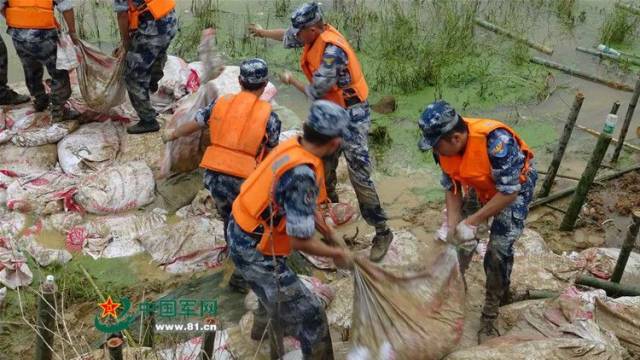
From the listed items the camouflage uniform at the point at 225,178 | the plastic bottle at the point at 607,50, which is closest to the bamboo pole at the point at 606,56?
the plastic bottle at the point at 607,50

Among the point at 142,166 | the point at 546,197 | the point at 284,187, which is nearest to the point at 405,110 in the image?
the point at 546,197

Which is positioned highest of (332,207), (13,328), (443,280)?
(443,280)

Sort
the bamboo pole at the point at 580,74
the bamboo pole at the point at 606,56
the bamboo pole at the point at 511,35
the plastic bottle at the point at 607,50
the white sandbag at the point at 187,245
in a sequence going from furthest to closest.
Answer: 1. the bamboo pole at the point at 511,35
2. the plastic bottle at the point at 607,50
3. the bamboo pole at the point at 606,56
4. the bamboo pole at the point at 580,74
5. the white sandbag at the point at 187,245

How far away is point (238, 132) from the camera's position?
A: 351 centimetres

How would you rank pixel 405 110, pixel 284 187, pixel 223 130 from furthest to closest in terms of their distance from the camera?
pixel 405 110
pixel 223 130
pixel 284 187

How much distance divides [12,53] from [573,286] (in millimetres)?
5921

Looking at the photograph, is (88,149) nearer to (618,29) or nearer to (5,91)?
(5,91)

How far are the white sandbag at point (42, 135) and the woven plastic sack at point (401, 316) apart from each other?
124 inches

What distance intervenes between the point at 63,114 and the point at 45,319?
8.93 ft

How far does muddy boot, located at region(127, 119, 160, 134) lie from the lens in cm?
510

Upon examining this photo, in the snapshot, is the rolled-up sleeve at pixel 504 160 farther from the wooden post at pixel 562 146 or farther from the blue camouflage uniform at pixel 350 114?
the wooden post at pixel 562 146

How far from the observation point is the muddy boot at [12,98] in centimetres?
534

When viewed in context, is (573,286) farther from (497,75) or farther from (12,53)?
(12,53)

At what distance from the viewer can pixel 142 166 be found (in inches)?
188
